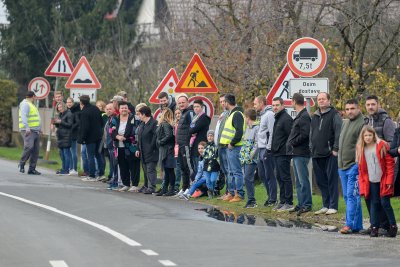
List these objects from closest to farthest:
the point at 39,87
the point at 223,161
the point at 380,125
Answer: the point at 380,125, the point at 223,161, the point at 39,87

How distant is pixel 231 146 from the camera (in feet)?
69.2

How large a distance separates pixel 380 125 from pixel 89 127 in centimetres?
1160

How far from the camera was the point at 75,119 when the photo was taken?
2836 centimetres

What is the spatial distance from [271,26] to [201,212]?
9.87m

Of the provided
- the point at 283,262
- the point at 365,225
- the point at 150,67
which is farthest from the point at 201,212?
the point at 150,67

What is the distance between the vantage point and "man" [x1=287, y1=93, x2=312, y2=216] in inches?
742

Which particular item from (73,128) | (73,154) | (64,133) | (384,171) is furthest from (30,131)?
(384,171)

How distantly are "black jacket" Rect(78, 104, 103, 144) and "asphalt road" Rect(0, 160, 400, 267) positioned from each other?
605cm

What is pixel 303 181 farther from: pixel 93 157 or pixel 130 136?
pixel 93 157

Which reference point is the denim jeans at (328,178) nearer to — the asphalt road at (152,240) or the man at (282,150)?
the man at (282,150)

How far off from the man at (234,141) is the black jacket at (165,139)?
1.74 m

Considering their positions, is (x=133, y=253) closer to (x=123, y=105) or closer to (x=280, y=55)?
(x=123, y=105)

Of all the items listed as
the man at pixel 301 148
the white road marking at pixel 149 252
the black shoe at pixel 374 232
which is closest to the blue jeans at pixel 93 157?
the man at pixel 301 148

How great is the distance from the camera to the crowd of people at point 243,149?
1633 cm
